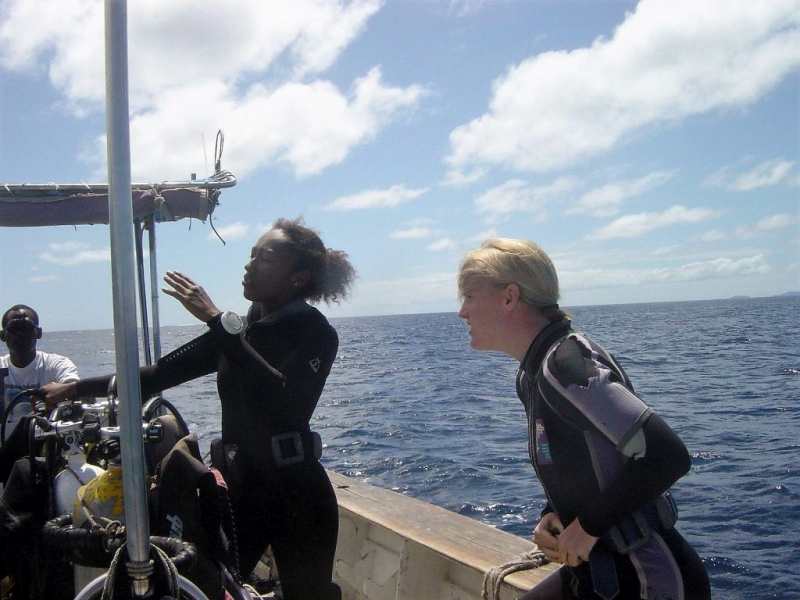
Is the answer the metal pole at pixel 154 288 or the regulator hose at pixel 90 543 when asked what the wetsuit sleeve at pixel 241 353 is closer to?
the regulator hose at pixel 90 543

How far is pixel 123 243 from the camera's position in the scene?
152 cm

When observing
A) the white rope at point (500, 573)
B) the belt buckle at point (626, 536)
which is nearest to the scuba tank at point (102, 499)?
the white rope at point (500, 573)

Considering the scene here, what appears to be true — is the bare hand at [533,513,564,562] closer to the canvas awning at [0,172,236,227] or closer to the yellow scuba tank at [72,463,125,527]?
the yellow scuba tank at [72,463,125,527]

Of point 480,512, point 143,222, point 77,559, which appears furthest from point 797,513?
point 77,559

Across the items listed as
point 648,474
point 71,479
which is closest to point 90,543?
point 71,479

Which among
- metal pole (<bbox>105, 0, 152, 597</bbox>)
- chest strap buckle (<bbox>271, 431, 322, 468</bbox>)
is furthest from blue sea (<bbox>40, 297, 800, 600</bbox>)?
metal pole (<bbox>105, 0, 152, 597</bbox>)

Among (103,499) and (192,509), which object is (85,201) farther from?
(192,509)

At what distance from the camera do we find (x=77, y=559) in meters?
2.00

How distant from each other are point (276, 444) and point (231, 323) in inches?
19.1

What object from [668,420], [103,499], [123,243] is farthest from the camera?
[668,420]

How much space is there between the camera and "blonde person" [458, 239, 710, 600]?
167cm

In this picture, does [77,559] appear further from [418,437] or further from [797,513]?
[418,437]

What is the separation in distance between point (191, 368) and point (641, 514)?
1565 mm

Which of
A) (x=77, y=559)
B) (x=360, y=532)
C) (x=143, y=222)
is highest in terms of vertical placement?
Answer: (x=143, y=222)
